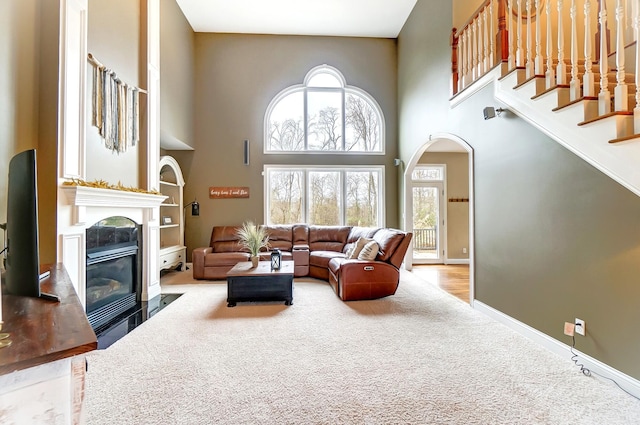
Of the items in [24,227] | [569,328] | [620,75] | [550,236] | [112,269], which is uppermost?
[620,75]

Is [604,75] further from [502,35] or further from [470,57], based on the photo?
[470,57]

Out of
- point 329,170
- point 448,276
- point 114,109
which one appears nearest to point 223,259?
point 114,109

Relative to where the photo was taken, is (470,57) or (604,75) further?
(470,57)

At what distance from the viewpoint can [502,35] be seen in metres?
3.19

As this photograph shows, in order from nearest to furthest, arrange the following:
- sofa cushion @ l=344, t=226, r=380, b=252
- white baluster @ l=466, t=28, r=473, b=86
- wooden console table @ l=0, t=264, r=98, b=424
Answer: wooden console table @ l=0, t=264, r=98, b=424, white baluster @ l=466, t=28, r=473, b=86, sofa cushion @ l=344, t=226, r=380, b=252

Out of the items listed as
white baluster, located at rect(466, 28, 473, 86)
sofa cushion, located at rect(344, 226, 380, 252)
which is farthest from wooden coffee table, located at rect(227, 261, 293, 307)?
white baluster, located at rect(466, 28, 473, 86)

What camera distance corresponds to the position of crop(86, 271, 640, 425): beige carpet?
1.81 m

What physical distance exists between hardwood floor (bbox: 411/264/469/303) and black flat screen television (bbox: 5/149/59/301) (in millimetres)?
4302

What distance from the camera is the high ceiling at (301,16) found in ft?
18.5

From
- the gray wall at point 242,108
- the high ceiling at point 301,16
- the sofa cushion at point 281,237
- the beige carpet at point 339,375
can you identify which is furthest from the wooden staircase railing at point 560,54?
the sofa cushion at point 281,237

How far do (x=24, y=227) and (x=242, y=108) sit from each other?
5896mm

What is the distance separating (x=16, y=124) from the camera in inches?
97.7

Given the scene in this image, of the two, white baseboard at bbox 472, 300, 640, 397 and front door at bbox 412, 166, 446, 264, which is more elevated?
front door at bbox 412, 166, 446, 264

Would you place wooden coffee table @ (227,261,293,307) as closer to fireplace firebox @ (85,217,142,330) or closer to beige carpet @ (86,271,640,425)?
beige carpet @ (86,271,640,425)
